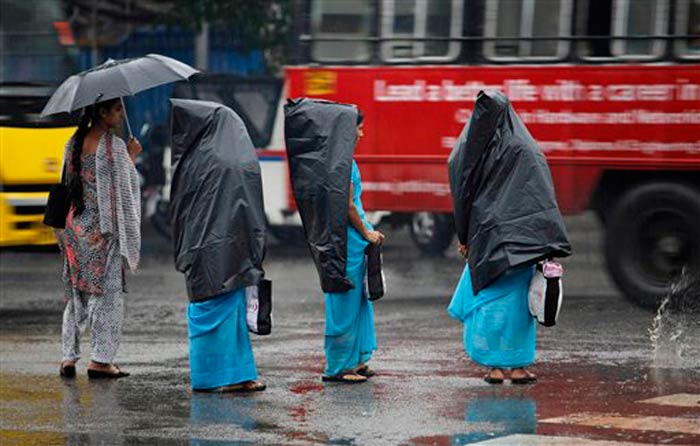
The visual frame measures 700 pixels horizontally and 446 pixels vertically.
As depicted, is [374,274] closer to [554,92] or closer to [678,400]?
[678,400]

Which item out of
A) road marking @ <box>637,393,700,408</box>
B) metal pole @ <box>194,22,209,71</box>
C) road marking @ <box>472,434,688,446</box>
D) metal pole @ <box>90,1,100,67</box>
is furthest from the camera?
metal pole @ <box>194,22,209,71</box>

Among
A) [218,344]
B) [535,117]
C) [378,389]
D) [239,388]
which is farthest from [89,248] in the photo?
[535,117]

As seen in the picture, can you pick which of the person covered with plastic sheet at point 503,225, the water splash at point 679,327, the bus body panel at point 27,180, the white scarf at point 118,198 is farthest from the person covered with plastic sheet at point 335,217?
the bus body panel at point 27,180

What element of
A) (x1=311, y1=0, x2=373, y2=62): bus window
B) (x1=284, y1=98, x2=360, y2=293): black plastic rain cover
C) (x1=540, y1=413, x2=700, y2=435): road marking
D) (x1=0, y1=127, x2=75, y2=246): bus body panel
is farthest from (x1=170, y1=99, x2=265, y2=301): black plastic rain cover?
(x1=311, y1=0, x2=373, y2=62): bus window

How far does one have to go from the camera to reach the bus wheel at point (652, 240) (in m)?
13.4

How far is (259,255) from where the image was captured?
376 inches

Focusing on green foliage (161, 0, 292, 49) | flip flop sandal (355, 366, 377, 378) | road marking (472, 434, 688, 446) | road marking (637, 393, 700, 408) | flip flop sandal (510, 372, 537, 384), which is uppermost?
green foliage (161, 0, 292, 49)

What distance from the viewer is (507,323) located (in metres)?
9.67

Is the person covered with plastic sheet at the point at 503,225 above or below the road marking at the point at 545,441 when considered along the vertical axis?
above

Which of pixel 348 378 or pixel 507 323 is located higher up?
pixel 507 323

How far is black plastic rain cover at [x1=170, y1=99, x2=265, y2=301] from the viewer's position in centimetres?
949

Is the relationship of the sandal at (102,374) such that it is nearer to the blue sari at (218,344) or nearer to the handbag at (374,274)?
the blue sari at (218,344)

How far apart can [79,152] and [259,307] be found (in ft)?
5.08

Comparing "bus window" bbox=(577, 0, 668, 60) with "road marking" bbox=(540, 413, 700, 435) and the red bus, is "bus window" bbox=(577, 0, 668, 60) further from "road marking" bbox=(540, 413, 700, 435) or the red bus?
"road marking" bbox=(540, 413, 700, 435)
